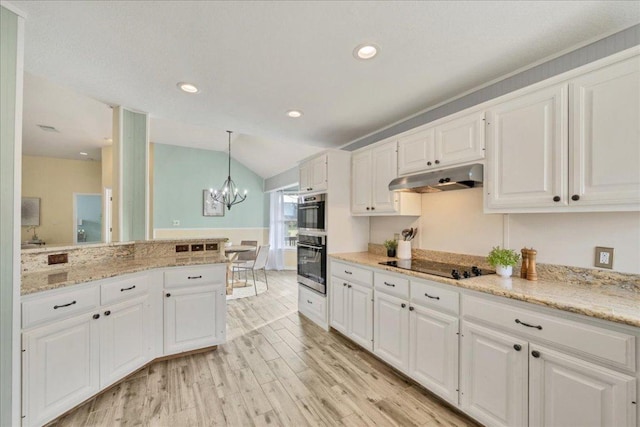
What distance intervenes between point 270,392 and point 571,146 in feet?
8.64

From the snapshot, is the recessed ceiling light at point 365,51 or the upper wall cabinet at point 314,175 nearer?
the recessed ceiling light at point 365,51

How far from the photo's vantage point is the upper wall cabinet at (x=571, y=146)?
1.35 metres

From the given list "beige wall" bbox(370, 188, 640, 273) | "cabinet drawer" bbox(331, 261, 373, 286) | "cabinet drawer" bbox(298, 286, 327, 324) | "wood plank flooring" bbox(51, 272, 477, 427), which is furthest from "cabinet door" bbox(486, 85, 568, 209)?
"cabinet drawer" bbox(298, 286, 327, 324)

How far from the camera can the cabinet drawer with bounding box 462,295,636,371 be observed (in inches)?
46.1

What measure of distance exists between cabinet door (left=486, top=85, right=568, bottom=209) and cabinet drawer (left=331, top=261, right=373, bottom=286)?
4.03 ft

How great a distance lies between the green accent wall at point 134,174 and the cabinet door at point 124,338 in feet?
3.12

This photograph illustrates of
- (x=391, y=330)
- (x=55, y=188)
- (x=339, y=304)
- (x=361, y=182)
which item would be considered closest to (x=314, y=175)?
(x=361, y=182)

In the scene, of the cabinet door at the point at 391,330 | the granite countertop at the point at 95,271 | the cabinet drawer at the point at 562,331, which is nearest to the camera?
the cabinet drawer at the point at 562,331

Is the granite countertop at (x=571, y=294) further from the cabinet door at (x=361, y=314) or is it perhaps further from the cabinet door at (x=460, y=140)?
the cabinet door at (x=460, y=140)

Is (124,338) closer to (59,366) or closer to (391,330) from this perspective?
(59,366)

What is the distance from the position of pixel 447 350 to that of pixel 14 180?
2902 millimetres

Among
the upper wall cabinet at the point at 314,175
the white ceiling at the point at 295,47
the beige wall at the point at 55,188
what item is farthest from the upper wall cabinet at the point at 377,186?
the beige wall at the point at 55,188

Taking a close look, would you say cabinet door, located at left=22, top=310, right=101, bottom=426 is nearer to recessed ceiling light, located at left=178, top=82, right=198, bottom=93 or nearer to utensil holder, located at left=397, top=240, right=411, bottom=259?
recessed ceiling light, located at left=178, top=82, right=198, bottom=93

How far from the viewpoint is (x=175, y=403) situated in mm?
1949
